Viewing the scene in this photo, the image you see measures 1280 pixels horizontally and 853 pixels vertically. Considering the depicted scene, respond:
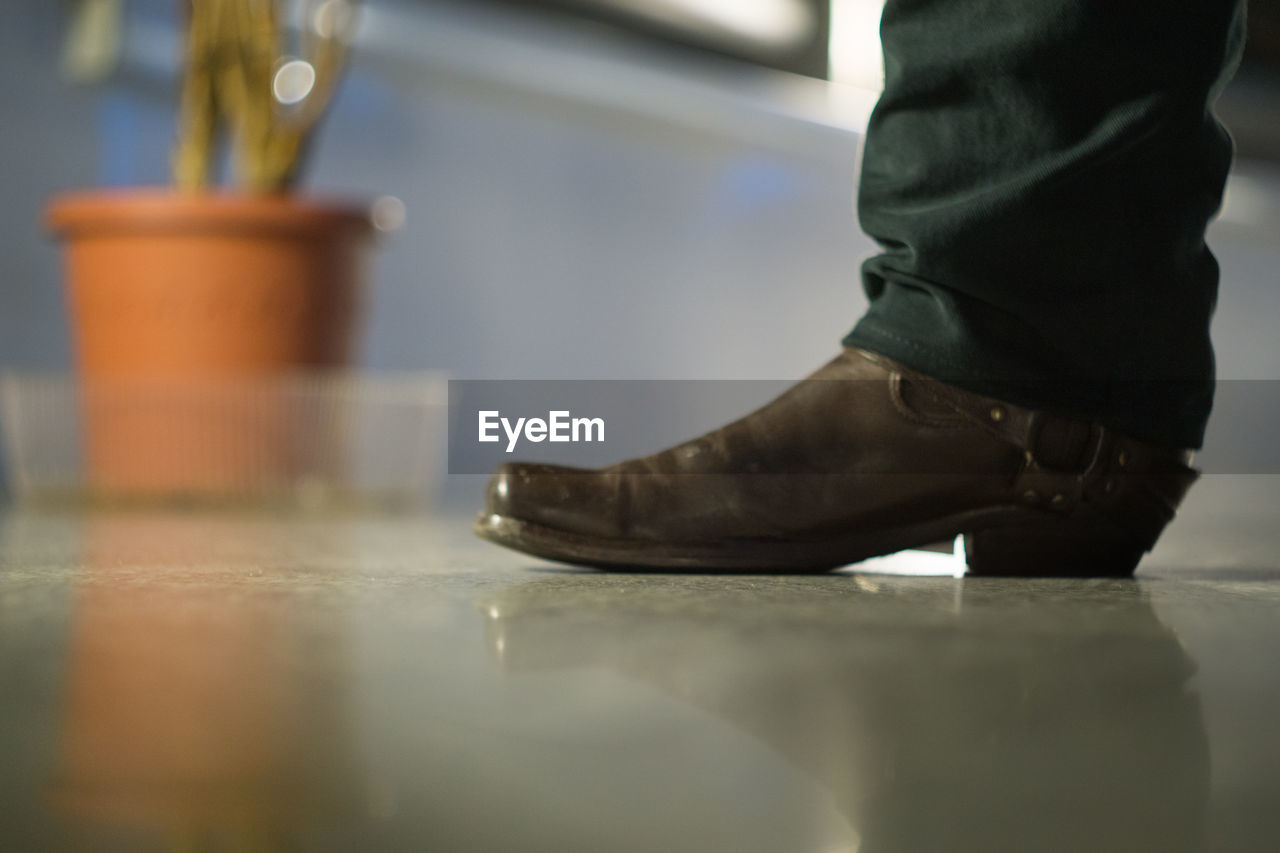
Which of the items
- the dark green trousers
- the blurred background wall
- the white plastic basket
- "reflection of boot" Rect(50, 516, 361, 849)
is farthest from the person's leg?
the blurred background wall

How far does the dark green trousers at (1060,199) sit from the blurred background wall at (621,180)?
2348mm

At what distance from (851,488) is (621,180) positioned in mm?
2523

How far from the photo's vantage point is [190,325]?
1.74m

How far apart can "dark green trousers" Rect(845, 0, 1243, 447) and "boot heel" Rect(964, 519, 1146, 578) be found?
2.7 inches

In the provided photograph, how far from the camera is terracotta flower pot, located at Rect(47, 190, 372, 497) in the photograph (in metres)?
1.72

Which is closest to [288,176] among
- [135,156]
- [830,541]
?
[135,156]

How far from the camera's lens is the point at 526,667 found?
40 cm

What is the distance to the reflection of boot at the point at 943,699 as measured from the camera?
296 mm

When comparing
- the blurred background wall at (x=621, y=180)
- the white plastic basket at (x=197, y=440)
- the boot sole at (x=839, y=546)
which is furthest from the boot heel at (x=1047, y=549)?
the blurred background wall at (x=621, y=180)

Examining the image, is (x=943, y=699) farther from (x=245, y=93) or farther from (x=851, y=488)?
(x=245, y=93)

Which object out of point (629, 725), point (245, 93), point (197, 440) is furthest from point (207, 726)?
point (245, 93)

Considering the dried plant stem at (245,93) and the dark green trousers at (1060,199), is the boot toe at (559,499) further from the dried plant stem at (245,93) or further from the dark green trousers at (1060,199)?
the dried plant stem at (245,93)

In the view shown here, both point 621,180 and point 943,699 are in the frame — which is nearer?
point 943,699

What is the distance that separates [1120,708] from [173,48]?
279cm
